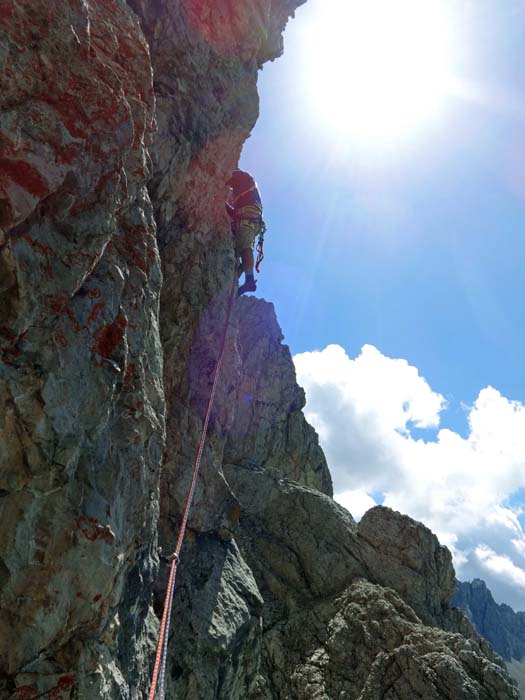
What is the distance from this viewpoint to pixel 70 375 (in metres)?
5.47

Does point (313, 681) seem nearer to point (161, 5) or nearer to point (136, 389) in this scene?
point (136, 389)

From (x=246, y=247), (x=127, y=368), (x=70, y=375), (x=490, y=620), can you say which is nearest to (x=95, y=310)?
(x=70, y=375)

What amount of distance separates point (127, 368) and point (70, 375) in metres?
1.48

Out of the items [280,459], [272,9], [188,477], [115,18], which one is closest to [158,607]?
[188,477]

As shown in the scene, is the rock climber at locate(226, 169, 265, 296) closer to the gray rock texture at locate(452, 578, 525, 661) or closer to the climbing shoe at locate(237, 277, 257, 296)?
the climbing shoe at locate(237, 277, 257, 296)

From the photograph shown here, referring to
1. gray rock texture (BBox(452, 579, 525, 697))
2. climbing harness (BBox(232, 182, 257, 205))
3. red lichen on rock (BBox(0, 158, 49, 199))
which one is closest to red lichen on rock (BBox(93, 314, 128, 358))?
red lichen on rock (BBox(0, 158, 49, 199))

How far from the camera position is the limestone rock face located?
4.81 meters

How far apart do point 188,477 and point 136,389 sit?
4.02 metres

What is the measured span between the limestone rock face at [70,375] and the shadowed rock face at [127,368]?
0.07 feet

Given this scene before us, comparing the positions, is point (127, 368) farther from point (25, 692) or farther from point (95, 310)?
point (25, 692)

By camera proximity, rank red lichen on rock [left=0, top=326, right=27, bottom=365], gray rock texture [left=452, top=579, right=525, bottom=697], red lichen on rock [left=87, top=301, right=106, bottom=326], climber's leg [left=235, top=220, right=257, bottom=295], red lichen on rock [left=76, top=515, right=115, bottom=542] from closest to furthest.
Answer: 1. red lichen on rock [left=0, top=326, right=27, bottom=365]
2. red lichen on rock [left=76, top=515, right=115, bottom=542]
3. red lichen on rock [left=87, top=301, right=106, bottom=326]
4. climber's leg [left=235, top=220, right=257, bottom=295]
5. gray rock texture [left=452, top=579, right=525, bottom=697]

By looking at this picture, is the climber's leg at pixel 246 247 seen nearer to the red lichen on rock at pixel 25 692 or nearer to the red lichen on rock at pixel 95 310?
the red lichen on rock at pixel 95 310

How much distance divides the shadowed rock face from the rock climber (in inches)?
34.2

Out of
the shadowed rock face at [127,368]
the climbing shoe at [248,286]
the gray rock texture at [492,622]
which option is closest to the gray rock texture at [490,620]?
the gray rock texture at [492,622]
